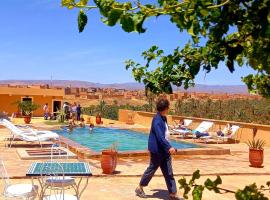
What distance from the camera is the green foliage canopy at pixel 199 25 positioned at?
4.94ft

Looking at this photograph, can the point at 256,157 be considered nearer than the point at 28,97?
Yes

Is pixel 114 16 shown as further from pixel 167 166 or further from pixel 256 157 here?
pixel 256 157

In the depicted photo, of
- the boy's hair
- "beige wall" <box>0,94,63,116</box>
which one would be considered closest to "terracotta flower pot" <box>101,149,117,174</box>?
Result: the boy's hair

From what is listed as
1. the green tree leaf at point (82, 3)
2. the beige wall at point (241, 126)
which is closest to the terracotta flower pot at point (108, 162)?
the green tree leaf at point (82, 3)

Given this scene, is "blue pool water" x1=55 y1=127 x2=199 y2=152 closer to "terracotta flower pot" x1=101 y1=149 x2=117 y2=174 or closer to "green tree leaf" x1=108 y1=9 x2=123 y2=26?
"terracotta flower pot" x1=101 y1=149 x2=117 y2=174

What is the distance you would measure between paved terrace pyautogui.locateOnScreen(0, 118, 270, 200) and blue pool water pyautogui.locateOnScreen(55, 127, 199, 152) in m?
5.06

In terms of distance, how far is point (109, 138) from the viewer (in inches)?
892

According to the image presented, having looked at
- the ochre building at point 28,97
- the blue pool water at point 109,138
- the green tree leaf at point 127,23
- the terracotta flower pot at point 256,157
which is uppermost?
the green tree leaf at point 127,23

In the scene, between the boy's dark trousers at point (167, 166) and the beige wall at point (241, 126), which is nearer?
the boy's dark trousers at point (167, 166)

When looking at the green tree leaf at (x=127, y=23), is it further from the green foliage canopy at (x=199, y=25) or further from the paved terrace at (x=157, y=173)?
the paved terrace at (x=157, y=173)

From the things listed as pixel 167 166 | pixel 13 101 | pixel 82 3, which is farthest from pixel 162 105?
pixel 13 101

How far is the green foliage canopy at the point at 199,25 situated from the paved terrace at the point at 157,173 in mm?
6212

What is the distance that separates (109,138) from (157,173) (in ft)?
39.4

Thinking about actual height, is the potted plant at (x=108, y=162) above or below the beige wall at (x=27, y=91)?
below
